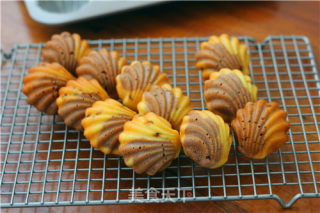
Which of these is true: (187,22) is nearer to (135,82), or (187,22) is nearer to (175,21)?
(175,21)

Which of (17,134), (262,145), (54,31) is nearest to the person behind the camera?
(262,145)

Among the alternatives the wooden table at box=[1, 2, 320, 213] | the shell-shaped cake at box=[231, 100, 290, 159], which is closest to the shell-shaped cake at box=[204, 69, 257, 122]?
the shell-shaped cake at box=[231, 100, 290, 159]

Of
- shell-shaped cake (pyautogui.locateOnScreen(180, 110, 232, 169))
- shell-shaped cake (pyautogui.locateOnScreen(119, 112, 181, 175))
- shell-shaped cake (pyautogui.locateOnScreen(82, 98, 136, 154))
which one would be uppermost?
shell-shaped cake (pyautogui.locateOnScreen(180, 110, 232, 169))

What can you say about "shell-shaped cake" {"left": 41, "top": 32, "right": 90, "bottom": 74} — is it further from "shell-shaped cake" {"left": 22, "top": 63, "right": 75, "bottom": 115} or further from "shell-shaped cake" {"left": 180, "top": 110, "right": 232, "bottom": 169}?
"shell-shaped cake" {"left": 180, "top": 110, "right": 232, "bottom": 169}

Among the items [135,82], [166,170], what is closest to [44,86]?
[135,82]

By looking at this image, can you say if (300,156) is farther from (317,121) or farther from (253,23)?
(253,23)

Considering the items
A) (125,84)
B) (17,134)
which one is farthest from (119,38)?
(17,134)

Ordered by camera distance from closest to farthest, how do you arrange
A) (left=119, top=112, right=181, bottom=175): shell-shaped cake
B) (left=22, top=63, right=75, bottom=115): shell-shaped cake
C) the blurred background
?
(left=119, top=112, right=181, bottom=175): shell-shaped cake < (left=22, top=63, right=75, bottom=115): shell-shaped cake < the blurred background
